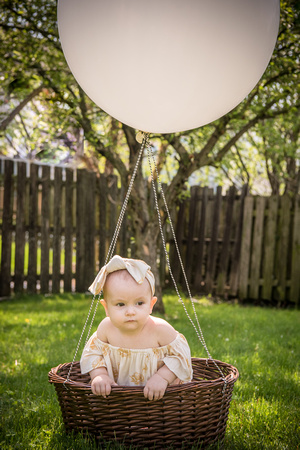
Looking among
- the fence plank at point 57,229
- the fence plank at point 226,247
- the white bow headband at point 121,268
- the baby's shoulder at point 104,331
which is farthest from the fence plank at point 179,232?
the white bow headband at point 121,268

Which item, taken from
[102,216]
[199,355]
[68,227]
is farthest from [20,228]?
[199,355]

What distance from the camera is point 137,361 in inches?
94.0

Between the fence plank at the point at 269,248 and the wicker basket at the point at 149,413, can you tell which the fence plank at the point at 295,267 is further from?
the wicker basket at the point at 149,413

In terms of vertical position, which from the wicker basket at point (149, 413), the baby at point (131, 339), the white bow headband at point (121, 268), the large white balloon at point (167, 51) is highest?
the large white balloon at point (167, 51)

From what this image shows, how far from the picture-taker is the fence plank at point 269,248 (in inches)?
282

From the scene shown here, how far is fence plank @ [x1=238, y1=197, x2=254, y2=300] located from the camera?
7270 mm

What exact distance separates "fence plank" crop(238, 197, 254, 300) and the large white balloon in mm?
4995

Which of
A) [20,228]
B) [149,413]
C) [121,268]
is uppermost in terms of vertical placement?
[121,268]

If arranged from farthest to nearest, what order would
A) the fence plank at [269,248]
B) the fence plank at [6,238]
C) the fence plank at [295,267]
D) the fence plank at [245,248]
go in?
the fence plank at [245,248], the fence plank at [269,248], the fence plank at [295,267], the fence plank at [6,238]

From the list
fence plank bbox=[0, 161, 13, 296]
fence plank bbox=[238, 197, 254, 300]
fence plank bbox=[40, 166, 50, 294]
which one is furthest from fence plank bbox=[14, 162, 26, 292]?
fence plank bbox=[238, 197, 254, 300]

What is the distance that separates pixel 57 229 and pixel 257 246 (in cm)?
296

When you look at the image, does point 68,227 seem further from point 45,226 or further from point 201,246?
point 201,246

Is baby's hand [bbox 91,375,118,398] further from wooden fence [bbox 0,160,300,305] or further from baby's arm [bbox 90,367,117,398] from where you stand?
wooden fence [bbox 0,160,300,305]

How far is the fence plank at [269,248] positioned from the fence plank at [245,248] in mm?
249
